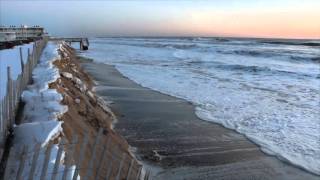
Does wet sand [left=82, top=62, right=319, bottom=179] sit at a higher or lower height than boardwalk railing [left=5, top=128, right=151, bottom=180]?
lower

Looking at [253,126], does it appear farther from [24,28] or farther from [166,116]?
[24,28]

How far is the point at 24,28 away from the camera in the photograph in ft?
349

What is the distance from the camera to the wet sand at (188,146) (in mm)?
8242

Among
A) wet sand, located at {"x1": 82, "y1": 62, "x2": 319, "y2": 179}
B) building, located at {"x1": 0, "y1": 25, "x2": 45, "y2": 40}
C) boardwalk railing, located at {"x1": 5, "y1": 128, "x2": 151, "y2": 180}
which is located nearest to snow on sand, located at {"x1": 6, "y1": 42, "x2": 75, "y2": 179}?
boardwalk railing, located at {"x1": 5, "y1": 128, "x2": 151, "y2": 180}

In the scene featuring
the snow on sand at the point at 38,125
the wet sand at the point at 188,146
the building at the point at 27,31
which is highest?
the snow on sand at the point at 38,125

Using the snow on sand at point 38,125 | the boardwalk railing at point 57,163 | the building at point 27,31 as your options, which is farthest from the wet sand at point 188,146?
the building at point 27,31

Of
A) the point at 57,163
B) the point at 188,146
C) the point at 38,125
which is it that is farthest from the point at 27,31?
the point at 57,163

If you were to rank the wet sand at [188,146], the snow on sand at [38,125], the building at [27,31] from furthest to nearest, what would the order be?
the building at [27,31], the wet sand at [188,146], the snow on sand at [38,125]

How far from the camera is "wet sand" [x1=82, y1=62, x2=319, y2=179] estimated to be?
8242mm

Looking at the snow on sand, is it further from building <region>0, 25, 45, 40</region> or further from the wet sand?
building <region>0, 25, 45, 40</region>

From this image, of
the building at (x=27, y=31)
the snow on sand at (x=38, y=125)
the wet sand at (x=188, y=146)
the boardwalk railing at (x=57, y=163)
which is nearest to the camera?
the boardwalk railing at (x=57, y=163)

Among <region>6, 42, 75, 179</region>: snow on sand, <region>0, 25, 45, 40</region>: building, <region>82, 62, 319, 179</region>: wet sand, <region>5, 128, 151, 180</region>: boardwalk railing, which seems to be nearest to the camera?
<region>5, 128, 151, 180</region>: boardwalk railing

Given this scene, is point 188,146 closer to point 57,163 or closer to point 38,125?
point 38,125

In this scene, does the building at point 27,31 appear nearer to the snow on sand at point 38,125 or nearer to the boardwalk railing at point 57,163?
the snow on sand at point 38,125
